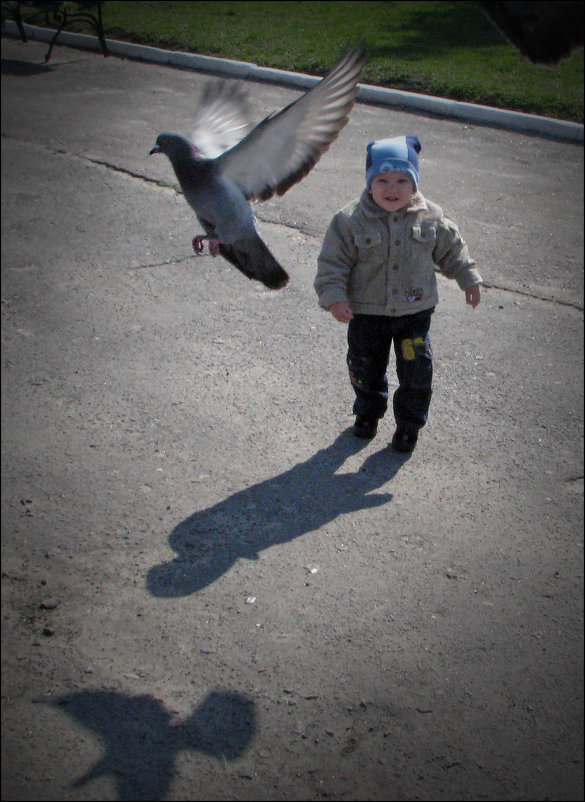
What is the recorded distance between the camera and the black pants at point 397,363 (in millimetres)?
3260

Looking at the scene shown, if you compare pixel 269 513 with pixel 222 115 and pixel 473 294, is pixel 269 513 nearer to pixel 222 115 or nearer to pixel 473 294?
pixel 473 294

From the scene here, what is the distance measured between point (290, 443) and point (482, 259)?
239 cm

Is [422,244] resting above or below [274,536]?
above

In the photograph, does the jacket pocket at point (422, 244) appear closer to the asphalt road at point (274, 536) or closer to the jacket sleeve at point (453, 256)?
the jacket sleeve at point (453, 256)

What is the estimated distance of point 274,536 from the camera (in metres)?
3.01

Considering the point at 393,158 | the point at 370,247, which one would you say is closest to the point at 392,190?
the point at 393,158

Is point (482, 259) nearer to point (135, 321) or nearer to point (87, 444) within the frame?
point (135, 321)

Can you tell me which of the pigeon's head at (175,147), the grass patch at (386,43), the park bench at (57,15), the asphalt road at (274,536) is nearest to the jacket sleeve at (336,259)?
the asphalt road at (274,536)

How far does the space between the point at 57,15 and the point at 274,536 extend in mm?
9847

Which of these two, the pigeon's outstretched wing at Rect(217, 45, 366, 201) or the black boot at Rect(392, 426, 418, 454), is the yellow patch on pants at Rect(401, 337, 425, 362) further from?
the pigeon's outstretched wing at Rect(217, 45, 366, 201)

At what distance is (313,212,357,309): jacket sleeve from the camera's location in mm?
3107

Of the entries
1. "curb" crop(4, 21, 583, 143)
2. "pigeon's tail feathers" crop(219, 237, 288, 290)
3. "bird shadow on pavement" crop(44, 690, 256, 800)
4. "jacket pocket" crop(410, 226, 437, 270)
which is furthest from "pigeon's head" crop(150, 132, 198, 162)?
"curb" crop(4, 21, 583, 143)

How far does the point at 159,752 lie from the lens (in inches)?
86.2

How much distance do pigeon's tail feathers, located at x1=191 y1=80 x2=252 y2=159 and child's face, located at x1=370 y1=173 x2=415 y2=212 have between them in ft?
1.89
